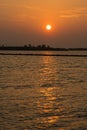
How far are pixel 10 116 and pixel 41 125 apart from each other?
1.94 meters

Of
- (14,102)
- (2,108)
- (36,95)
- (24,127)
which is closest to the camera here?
(24,127)

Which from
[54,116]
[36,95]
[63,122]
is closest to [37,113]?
[54,116]

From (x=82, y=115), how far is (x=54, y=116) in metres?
1.22

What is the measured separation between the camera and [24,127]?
15305 millimetres

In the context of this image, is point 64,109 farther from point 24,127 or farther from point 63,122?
point 24,127

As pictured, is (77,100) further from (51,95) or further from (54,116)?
(54,116)

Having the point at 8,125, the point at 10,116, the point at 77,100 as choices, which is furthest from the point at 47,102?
the point at 8,125

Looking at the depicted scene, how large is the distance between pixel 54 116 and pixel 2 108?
2.85 meters

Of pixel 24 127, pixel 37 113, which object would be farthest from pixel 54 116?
pixel 24 127

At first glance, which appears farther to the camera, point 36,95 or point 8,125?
point 36,95

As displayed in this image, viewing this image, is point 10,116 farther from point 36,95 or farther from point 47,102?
point 36,95

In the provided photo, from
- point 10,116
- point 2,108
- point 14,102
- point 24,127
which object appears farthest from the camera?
point 14,102

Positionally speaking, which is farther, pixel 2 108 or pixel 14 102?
pixel 14 102

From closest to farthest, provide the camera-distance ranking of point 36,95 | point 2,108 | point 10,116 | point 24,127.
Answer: point 24,127, point 10,116, point 2,108, point 36,95
